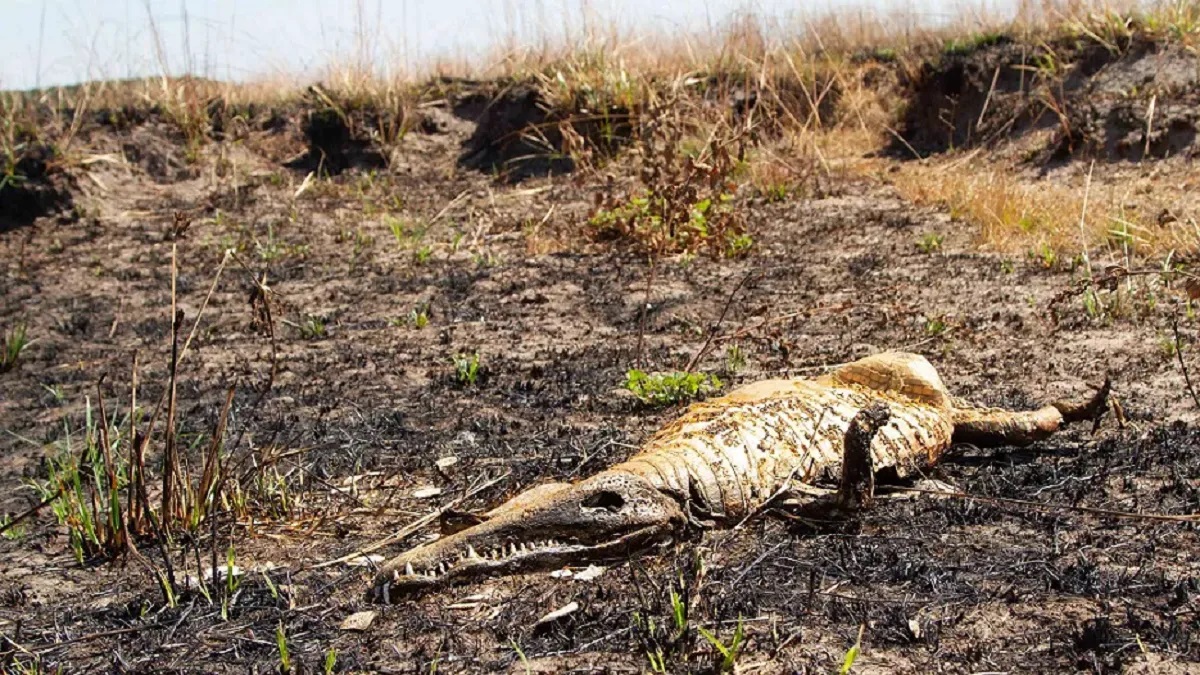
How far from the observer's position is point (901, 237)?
28.7ft

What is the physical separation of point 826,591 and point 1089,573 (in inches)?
30.5

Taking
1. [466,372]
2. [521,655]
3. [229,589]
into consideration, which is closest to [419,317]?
[466,372]

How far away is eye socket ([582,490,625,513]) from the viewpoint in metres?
3.54

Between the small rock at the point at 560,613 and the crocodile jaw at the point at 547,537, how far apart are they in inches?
10.0

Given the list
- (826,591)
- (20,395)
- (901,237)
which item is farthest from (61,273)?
(826,591)

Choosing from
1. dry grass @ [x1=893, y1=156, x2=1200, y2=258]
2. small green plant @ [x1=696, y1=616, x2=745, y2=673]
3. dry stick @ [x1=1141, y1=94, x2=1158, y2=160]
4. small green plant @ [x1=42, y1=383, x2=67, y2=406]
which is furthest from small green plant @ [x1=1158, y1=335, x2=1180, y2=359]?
small green plant @ [x1=42, y1=383, x2=67, y2=406]

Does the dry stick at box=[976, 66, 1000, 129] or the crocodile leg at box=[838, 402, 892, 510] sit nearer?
the crocodile leg at box=[838, 402, 892, 510]

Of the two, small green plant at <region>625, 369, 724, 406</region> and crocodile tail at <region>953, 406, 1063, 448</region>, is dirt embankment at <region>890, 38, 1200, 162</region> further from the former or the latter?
small green plant at <region>625, 369, 724, 406</region>

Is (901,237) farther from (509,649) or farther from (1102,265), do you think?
(509,649)

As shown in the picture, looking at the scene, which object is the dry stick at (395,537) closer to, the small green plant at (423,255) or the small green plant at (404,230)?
the small green plant at (423,255)

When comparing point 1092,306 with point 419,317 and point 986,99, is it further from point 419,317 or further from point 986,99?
point 986,99

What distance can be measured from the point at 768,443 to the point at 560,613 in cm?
104

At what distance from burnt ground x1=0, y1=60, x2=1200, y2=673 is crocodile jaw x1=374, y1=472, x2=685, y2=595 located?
0.25 ft

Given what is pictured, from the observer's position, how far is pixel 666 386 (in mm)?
5301
